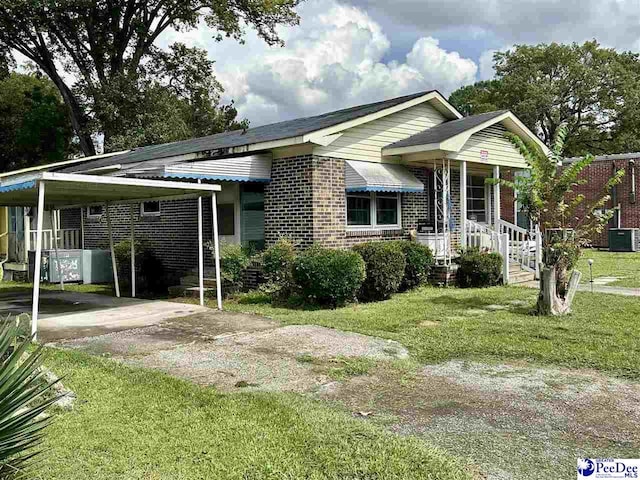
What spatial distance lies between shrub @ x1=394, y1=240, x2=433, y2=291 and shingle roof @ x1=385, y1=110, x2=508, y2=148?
244 cm

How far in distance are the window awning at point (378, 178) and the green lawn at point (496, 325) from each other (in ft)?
8.28

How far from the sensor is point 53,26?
2731 centimetres

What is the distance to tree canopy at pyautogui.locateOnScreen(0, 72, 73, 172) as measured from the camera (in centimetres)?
3053

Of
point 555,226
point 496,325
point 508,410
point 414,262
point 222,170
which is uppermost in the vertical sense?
point 222,170

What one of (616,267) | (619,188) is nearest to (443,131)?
(616,267)

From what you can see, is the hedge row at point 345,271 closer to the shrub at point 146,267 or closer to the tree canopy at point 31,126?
the shrub at point 146,267

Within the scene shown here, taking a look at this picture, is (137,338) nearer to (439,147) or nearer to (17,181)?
(17,181)

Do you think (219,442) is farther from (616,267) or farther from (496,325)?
(616,267)

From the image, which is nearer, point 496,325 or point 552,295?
point 496,325

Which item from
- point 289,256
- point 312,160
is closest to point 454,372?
point 289,256

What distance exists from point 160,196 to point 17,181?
3748 mm

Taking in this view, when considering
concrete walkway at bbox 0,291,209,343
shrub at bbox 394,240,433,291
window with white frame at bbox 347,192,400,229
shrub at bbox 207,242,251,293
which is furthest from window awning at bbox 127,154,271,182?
shrub at bbox 394,240,433,291

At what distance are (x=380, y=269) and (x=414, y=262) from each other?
1.37 m

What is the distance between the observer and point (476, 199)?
1662 centimetres
